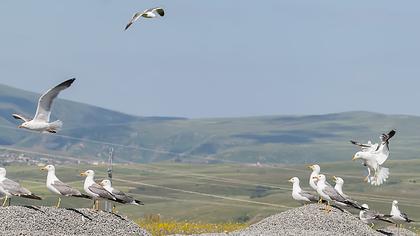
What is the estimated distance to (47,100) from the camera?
41844mm

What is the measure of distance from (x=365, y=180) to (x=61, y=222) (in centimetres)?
1447

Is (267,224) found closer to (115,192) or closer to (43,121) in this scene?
(115,192)

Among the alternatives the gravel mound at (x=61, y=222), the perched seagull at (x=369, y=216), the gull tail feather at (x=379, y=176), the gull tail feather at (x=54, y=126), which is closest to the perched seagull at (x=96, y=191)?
the gravel mound at (x=61, y=222)

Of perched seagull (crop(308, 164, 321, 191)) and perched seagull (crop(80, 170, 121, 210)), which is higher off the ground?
perched seagull (crop(308, 164, 321, 191))

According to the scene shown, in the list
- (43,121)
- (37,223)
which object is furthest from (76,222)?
(43,121)

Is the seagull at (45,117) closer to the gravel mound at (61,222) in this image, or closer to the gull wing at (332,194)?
the gravel mound at (61,222)

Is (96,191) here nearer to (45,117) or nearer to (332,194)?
(45,117)

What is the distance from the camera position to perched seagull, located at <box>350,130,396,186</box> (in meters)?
46.3

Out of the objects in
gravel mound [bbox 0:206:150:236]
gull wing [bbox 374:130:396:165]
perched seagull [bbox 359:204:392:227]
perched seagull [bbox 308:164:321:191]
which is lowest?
gravel mound [bbox 0:206:150:236]

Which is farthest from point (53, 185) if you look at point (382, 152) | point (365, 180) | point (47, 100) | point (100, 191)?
point (382, 152)

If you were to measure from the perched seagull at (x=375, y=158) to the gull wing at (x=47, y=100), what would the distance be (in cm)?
1343

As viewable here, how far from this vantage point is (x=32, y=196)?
124ft

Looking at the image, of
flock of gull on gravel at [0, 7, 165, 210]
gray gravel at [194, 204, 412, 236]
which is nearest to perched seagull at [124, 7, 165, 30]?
flock of gull on gravel at [0, 7, 165, 210]

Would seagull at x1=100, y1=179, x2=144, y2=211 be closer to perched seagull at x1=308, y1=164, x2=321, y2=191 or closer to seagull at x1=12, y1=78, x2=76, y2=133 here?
seagull at x1=12, y1=78, x2=76, y2=133
